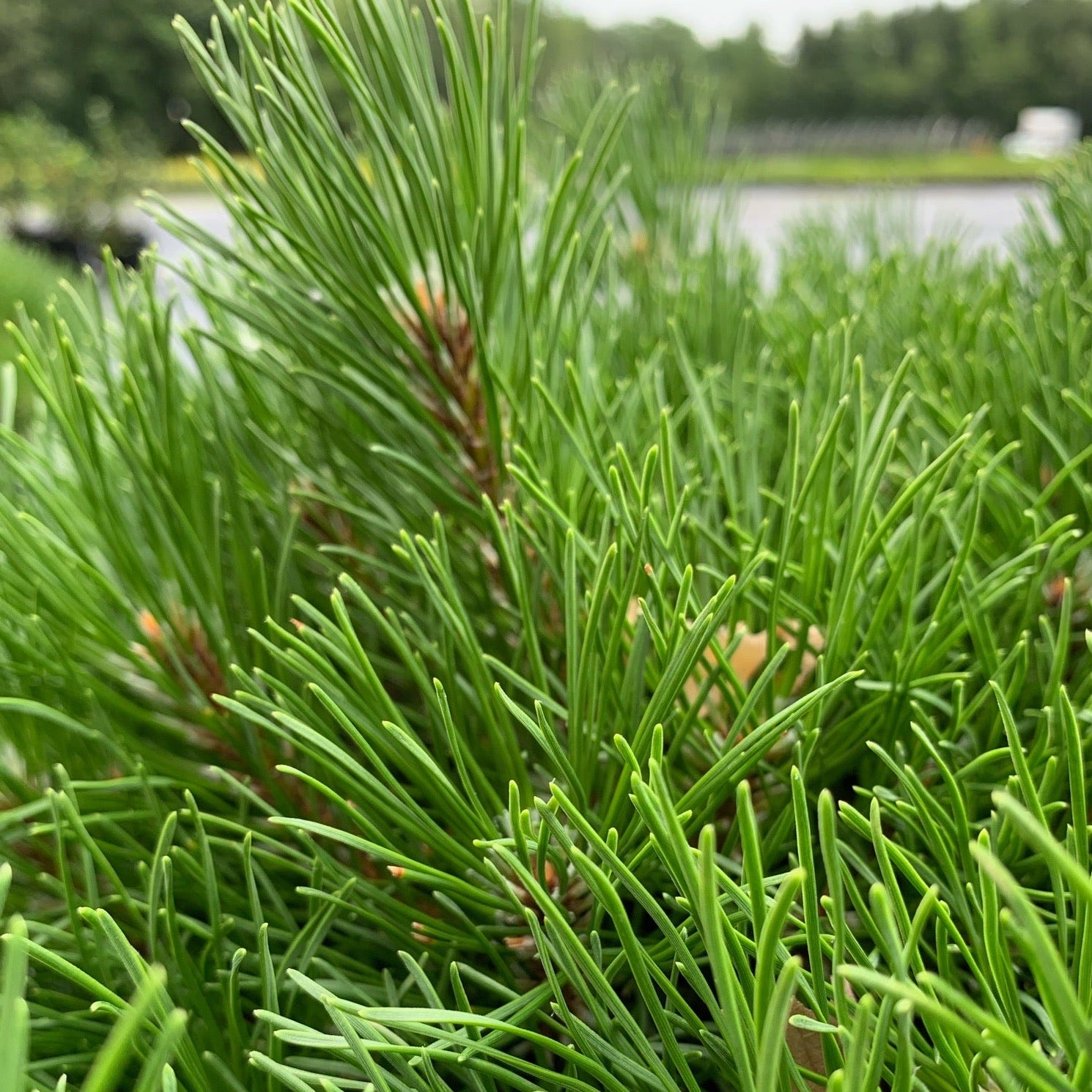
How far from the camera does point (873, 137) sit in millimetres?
5422

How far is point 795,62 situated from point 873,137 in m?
2.45

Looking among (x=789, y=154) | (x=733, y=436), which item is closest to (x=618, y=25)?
(x=789, y=154)

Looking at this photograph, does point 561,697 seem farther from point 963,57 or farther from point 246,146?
point 963,57

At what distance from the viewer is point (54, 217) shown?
130 inches

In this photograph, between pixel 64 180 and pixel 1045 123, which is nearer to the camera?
pixel 64 180

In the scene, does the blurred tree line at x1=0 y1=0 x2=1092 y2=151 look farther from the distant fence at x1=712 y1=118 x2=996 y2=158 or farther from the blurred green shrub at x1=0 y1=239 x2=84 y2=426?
the blurred green shrub at x1=0 y1=239 x2=84 y2=426

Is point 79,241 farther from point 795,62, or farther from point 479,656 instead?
point 795,62

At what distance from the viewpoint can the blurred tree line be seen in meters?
5.09

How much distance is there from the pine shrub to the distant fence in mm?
5009

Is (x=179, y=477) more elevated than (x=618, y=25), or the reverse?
(x=618, y=25)

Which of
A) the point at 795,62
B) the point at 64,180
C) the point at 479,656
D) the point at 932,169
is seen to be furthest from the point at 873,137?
the point at 479,656

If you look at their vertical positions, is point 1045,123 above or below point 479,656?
above

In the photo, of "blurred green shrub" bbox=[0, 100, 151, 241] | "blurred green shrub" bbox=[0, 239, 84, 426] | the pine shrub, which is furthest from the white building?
the pine shrub

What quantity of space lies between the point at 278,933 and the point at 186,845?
1.2 inches
